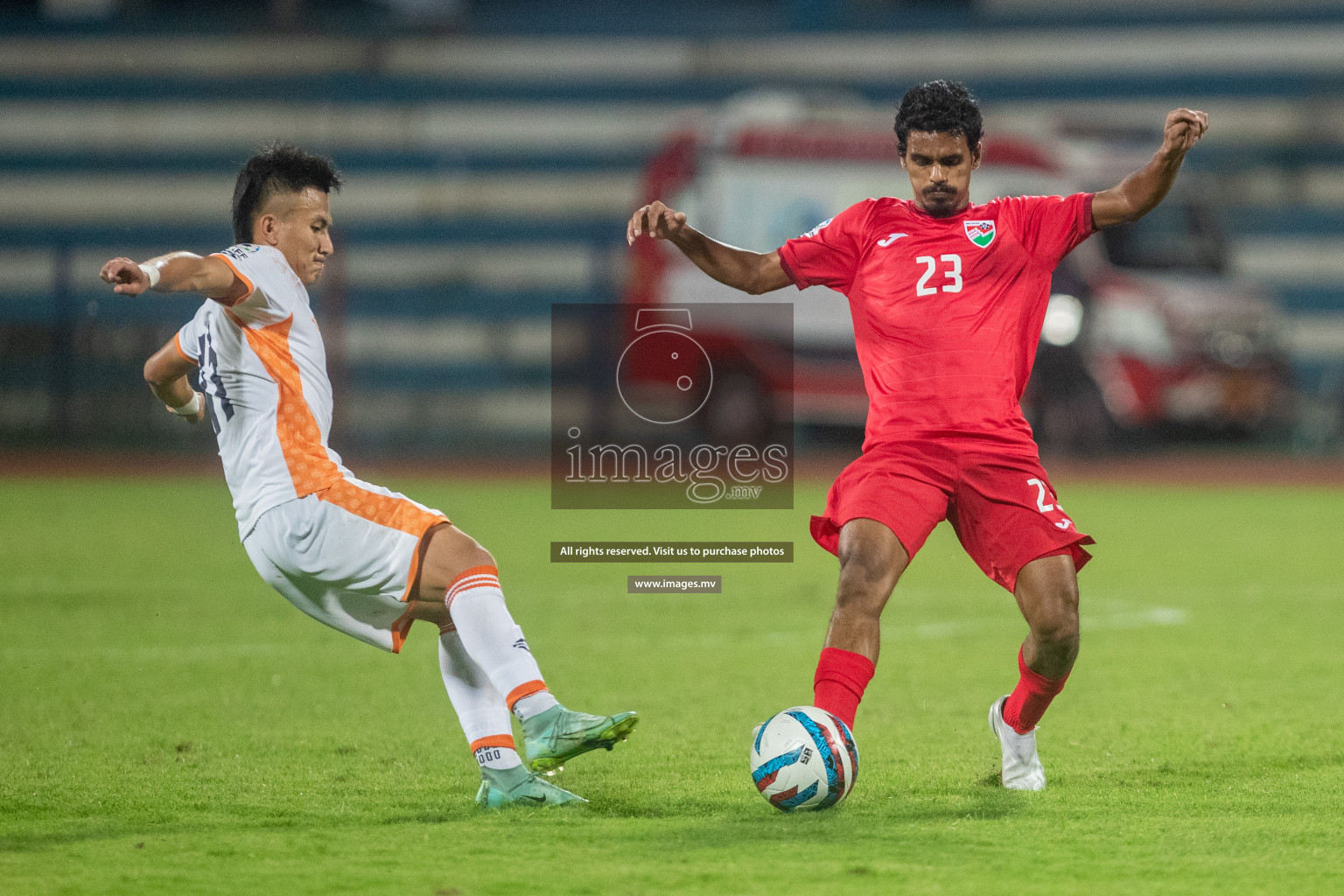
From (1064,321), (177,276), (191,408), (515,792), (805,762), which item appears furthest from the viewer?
(1064,321)

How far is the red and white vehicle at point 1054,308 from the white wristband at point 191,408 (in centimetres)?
1182

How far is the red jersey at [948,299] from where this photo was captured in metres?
4.41

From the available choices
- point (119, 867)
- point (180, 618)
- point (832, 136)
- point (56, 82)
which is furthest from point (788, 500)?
point (56, 82)

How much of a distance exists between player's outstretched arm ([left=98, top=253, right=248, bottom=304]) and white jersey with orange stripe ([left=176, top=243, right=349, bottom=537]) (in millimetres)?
106

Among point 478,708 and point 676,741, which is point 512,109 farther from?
point 478,708

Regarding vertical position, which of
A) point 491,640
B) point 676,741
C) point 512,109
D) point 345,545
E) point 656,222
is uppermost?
point 512,109

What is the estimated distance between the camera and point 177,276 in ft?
12.6

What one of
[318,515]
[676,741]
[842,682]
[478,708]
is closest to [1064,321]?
[676,741]

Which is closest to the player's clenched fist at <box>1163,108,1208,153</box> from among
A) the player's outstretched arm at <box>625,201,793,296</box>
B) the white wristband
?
the player's outstretched arm at <box>625,201,793,296</box>

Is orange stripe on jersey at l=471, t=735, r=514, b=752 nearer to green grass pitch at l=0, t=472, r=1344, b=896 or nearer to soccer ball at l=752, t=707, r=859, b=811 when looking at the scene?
green grass pitch at l=0, t=472, r=1344, b=896

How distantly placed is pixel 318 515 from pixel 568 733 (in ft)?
2.74

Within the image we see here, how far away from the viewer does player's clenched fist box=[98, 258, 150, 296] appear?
3678mm

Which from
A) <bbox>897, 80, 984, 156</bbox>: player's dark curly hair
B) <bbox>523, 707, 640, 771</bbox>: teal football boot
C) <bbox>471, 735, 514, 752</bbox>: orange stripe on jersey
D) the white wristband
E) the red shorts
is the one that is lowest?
<bbox>471, 735, 514, 752</bbox>: orange stripe on jersey

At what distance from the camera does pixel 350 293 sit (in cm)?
2064
